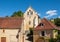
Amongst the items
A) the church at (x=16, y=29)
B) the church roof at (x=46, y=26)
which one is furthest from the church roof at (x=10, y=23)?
the church roof at (x=46, y=26)

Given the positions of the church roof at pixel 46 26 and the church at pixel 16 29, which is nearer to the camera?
the church roof at pixel 46 26

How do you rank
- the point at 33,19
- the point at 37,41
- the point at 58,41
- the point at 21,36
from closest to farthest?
1. the point at 58,41
2. the point at 37,41
3. the point at 21,36
4. the point at 33,19

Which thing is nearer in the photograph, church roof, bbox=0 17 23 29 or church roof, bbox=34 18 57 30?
church roof, bbox=34 18 57 30

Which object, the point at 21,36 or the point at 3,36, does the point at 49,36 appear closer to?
the point at 21,36

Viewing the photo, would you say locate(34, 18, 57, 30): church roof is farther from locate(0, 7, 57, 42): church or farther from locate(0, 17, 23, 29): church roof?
locate(0, 17, 23, 29): church roof

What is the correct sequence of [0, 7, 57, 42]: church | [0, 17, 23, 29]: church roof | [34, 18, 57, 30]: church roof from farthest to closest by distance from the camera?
1. [0, 17, 23, 29]: church roof
2. [0, 7, 57, 42]: church
3. [34, 18, 57, 30]: church roof

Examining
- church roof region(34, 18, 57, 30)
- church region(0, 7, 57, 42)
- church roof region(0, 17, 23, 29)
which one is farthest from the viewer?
church roof region(0, 17, 23, 29)

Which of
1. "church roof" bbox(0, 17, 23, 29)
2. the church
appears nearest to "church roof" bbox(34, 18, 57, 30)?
the church

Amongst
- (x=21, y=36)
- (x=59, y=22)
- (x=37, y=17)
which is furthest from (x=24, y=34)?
(x=59, y=22)

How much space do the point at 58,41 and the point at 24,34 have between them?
1347cm

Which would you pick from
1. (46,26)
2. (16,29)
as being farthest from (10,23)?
(46,26)

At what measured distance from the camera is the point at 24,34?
63969 mm

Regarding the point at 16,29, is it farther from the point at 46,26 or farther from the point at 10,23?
the point at 46,26

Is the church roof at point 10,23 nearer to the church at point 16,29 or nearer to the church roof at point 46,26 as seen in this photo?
the church at point 16,29
